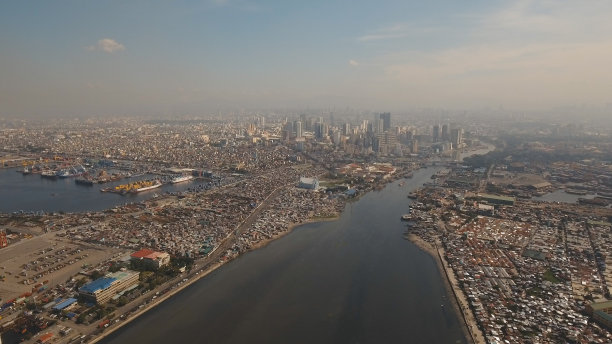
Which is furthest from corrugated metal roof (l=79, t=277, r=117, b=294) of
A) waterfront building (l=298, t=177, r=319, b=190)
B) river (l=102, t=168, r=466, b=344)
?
waterfront building (l=298, t=177, r=319, b=190)

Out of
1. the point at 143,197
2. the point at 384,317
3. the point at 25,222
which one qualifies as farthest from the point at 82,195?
the point at 384,317

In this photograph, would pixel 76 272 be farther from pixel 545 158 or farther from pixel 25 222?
pixel 545 158

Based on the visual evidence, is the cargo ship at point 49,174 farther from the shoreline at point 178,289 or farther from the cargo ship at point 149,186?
the shoreline at point 178,289

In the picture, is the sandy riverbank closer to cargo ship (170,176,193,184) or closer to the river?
the river

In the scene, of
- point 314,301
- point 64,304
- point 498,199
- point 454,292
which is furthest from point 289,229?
point 498,199

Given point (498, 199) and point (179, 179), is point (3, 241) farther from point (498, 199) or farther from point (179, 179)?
point (498, 199)

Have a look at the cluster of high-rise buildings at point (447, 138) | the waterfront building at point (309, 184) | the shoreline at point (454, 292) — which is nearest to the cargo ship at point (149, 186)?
the waterfront building at point (309, 184)
